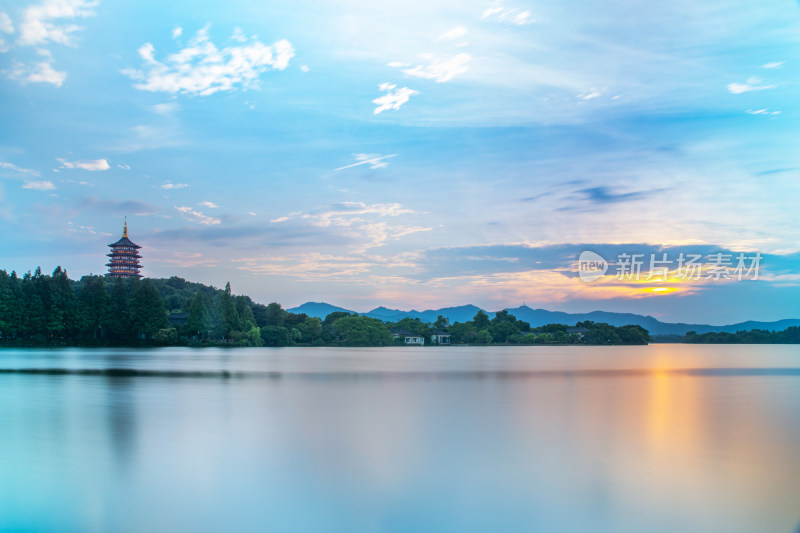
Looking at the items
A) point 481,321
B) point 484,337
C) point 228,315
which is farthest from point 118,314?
point 481,321

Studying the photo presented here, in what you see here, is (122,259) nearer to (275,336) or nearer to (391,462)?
(275,336)

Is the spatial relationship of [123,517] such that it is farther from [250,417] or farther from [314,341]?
[314,341]

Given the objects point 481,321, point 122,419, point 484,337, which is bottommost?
point 484,337

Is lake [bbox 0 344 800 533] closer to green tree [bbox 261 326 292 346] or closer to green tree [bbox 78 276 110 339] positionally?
green tree [bbox 78 276 110 339]

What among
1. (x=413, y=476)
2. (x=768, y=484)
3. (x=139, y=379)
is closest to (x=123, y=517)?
(x=413, y=476)

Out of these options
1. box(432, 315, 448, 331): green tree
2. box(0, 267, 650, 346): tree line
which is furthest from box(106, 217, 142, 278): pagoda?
box(432, 315, 448, 331): green tree

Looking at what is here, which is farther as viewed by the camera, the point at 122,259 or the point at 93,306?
the point at 122,259
